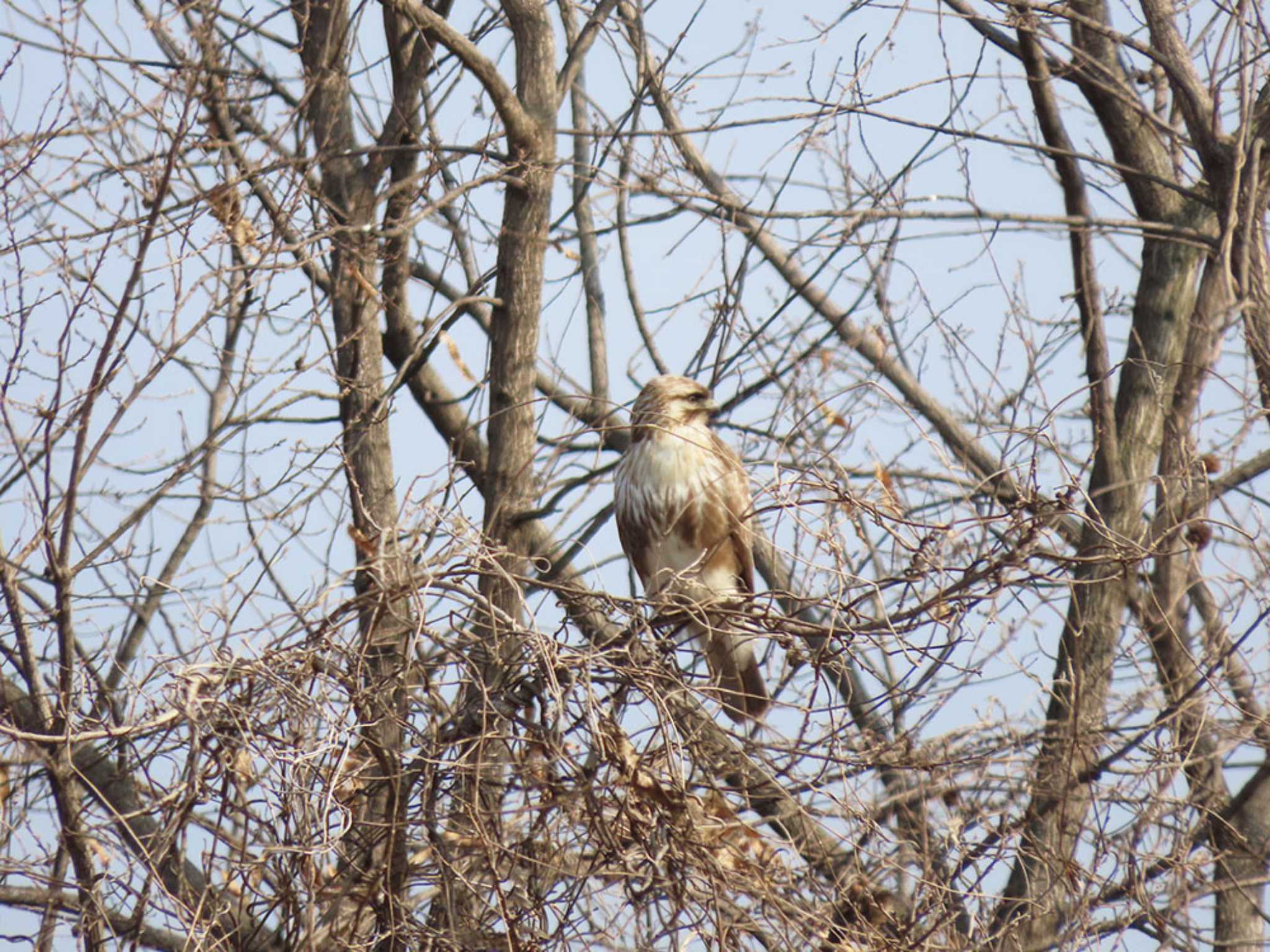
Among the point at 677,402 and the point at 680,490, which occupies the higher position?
→ the point at 677,402

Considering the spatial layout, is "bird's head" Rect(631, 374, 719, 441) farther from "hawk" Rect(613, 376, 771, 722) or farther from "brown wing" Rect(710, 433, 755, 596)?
"brown wing" Rect(710, 433, 755, 596)

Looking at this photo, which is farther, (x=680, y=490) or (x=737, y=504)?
(x=737, y=504)

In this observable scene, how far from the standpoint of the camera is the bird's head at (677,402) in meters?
5.41

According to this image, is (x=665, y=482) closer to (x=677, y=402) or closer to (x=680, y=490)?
(x=680, y=490)

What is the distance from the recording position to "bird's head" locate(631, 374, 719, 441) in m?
5.41

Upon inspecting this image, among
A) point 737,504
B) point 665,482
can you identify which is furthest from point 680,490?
point 737,504

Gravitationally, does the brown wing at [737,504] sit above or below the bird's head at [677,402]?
below

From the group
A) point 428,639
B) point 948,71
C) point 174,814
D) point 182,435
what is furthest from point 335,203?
point 174,814

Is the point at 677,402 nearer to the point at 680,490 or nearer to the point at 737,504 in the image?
the point at 680,490

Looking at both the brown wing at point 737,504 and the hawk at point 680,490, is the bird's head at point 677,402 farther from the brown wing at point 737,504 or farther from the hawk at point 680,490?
the brown wing at point 737,504

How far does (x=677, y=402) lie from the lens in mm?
5426

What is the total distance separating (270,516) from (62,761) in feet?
4.99

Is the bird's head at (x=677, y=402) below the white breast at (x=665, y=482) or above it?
above

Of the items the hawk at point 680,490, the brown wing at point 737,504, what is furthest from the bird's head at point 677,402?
the brown wing at point 737,504
